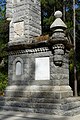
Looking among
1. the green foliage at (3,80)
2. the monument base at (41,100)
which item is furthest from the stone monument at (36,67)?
the green foliage at (3,80)

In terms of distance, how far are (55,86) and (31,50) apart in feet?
6.75

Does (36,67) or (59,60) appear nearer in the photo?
(59,60)

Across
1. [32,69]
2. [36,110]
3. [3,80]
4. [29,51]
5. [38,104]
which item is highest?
[29,51]

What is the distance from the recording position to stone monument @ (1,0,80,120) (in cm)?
912

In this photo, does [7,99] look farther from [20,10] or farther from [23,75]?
[20,10]

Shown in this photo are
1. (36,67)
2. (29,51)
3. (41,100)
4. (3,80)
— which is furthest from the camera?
(3,80)

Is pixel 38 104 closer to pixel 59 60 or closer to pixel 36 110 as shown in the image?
pixel 36 110

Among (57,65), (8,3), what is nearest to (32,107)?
(57,65)

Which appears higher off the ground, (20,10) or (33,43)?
(20,10)

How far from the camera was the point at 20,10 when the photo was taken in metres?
10.8

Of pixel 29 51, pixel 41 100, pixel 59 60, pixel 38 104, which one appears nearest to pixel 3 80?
pixel 29 51

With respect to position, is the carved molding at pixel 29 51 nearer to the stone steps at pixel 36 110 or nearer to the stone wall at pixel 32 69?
the stone wall at pixel 32 69

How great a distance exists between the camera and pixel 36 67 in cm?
1007

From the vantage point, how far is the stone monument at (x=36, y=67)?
29.9 ft
